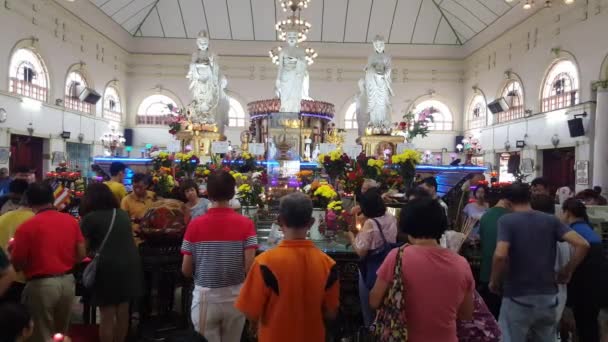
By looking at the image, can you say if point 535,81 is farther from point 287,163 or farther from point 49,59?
point 49,59

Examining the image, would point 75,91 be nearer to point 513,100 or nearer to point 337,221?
point 513,100

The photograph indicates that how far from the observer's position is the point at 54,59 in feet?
55.9

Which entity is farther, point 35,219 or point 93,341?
point 93,341

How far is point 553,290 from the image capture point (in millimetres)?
3197

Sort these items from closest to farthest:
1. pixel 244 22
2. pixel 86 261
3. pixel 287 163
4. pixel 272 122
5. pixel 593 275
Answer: pixel 593 275, pixel 86 261, pixel 287 163, pixel 272 122, pixel 244 22

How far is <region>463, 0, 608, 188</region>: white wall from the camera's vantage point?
13.8m

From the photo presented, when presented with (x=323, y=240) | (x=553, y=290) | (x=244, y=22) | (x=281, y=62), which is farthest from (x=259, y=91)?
(x=553, y=290)

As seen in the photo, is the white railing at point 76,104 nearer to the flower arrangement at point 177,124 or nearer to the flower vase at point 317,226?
the flower arrangement at point 177,124

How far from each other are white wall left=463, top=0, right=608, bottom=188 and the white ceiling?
96.9 inches

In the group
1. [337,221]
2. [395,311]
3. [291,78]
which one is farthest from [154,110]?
[395,311]

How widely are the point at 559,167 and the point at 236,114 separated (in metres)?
14.4

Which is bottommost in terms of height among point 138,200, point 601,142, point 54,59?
point 138,200

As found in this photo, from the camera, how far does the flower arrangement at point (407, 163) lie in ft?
20.1

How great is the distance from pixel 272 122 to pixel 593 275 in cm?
1184
